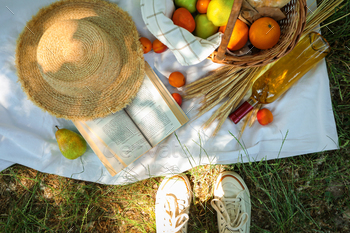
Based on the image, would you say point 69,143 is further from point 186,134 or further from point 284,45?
point 284,45

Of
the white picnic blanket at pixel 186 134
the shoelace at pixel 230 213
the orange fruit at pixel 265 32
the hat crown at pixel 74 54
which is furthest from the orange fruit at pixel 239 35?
the shoelace at pixel 230 213

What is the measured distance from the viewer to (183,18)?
4.34ft

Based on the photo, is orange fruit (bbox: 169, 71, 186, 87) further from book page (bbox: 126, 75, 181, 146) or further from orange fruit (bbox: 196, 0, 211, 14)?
orange fruit (bbox: 196, 0, 211, 14)

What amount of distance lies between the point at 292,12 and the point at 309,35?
0.34 meters

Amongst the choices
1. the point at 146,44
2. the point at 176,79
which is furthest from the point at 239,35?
the point at 146,44

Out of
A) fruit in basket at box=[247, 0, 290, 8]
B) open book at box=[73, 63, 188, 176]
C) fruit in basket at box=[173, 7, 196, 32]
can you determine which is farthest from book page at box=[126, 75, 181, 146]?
fruit in basket at box=[247, 0, 290, 8]

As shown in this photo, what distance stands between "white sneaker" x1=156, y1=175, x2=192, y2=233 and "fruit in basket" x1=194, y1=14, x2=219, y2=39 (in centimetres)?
Result: 110

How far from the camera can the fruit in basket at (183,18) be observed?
132cm

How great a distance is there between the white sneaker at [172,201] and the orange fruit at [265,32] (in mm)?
1151

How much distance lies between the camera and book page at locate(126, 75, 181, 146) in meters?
1.61

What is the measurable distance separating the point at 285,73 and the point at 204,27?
72 cm

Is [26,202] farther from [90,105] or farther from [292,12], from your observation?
[292,12]

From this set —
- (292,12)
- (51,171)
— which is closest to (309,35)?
(292,12)

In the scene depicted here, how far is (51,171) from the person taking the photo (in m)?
1.73
